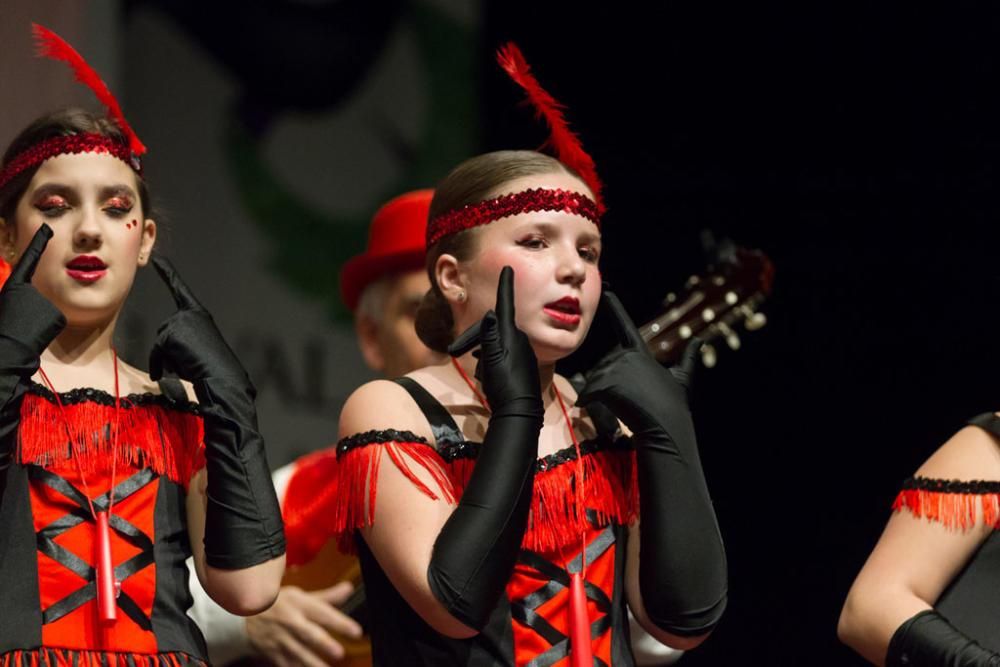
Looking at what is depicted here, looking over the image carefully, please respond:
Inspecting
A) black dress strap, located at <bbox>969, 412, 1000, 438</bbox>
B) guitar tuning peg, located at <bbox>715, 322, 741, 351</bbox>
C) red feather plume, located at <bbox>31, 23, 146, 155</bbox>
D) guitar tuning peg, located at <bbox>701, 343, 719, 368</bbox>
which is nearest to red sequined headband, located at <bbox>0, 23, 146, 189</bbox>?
red feather plume, located at <bbox>31, 23, 146, 155</bbox>

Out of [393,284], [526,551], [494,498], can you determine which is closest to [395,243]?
[393,284]

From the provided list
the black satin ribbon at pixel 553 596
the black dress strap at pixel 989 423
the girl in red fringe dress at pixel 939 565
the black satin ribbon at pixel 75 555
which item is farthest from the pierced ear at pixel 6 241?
the black dress strap at pixel 989 423

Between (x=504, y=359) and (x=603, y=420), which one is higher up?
(x=504, y=359)

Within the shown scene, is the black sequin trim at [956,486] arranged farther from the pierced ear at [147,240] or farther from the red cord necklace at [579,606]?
the pierced ear at [147,240]

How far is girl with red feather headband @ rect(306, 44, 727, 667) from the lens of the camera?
2148 millimetres

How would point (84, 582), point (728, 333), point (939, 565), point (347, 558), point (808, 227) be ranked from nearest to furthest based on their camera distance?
1. point (84, 582)
2. point (939, 565)
3. point (347, 558)
4. point (728, 333)
5. point (808, 227)

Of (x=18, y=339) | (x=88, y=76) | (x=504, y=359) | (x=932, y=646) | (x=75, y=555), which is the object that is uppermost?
(x=88, y=76)

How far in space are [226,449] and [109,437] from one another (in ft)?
0.66

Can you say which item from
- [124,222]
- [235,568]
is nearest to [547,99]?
[124,222]

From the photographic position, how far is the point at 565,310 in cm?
237

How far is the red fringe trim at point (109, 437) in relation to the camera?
2250 millimetres

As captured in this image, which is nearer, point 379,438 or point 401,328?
point 379,438

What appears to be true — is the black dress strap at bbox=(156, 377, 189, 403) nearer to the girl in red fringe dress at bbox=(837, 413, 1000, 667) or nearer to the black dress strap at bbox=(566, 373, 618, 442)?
the black dress strap at bbox=(566, 373, 618, 442)

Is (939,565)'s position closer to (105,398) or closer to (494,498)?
(494,498)
